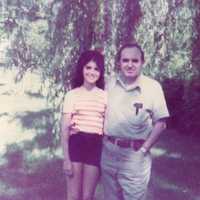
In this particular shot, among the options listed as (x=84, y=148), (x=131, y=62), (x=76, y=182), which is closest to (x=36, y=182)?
(x=76, y=182)

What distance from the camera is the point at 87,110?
12.0ft

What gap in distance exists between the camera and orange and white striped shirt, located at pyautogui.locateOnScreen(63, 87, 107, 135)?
11.9ft

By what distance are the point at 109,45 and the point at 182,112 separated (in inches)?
197

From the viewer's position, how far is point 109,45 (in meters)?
5.54

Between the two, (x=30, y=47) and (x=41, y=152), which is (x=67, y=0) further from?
(x=41, y=152)

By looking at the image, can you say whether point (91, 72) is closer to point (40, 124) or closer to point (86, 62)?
point (86, 62)

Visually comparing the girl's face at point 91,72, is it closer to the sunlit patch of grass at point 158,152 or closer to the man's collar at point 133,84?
the man's collar at point 133,84

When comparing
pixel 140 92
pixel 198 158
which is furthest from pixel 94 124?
pixel 198 158

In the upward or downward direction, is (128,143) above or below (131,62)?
below

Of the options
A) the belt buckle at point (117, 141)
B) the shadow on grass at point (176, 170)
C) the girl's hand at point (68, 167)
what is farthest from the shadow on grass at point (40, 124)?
the belt buckle at point (117, 141)

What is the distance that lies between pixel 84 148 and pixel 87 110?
0.28m

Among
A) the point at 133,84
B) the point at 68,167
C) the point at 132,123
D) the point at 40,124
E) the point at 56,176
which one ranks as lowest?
the point at 40,124

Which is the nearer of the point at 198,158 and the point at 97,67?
the point at 97,67

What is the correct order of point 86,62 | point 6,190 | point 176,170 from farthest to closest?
point 176,170 < point 6,190 < point 86,62
